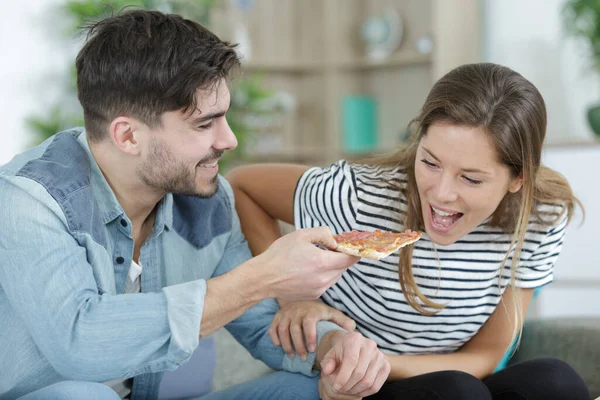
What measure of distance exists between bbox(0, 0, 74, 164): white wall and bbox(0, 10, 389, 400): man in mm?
3164

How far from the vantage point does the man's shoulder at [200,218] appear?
183 centimetres

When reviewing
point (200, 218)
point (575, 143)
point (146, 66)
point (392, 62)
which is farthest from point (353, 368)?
point (392, 62)

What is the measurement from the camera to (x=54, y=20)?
487 centimetres

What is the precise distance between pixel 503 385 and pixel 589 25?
2.96 meters

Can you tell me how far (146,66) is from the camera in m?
1.61

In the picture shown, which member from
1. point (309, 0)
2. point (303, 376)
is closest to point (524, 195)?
point (303, 376)

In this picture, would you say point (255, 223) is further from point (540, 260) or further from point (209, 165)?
point (540, 260)

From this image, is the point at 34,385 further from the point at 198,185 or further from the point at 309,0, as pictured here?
the point at 309,0

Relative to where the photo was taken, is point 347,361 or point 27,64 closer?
point 347,361

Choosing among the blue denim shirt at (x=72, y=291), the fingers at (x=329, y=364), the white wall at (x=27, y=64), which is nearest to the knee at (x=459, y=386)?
the fingers at (x=329, y=364)

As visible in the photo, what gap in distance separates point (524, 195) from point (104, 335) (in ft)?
3.10

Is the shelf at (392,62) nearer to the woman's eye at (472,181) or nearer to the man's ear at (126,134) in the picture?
the woman's eye at (472,181)

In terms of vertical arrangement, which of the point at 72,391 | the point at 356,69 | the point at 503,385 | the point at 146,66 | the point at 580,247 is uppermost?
the point at 146,66

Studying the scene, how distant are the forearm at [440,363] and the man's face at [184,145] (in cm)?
62
